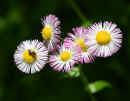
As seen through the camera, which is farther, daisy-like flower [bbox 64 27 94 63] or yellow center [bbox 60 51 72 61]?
yellow center [bbox 60 51 72 61]

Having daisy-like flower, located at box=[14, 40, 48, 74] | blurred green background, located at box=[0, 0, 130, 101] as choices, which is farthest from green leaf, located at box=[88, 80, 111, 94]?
daisy-like flower, located at box=[14, 40, 48, 74]

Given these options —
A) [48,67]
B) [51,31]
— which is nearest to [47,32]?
[51,31]

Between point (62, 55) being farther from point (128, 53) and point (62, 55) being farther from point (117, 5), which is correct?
point (117, 5)

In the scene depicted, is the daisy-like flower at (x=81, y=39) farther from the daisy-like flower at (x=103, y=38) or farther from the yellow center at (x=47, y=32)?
the yellow center at (x=47, y=32)

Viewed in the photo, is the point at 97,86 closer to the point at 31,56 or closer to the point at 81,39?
the point at 81,39

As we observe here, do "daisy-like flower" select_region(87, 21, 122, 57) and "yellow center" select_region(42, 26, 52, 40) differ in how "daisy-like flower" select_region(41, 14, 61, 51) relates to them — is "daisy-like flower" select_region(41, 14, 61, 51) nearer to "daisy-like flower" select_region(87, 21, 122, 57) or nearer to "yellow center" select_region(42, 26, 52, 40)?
"yellow center" select_region(42, 26, 52, 40)

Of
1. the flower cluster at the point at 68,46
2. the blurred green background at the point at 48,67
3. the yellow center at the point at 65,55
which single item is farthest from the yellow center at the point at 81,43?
the blurred green background at the point at 48,67

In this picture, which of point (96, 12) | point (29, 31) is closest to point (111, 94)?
point (96, 12)

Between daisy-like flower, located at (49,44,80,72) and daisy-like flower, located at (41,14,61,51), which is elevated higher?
daisy-like flower, located at (41,14,61,51)
